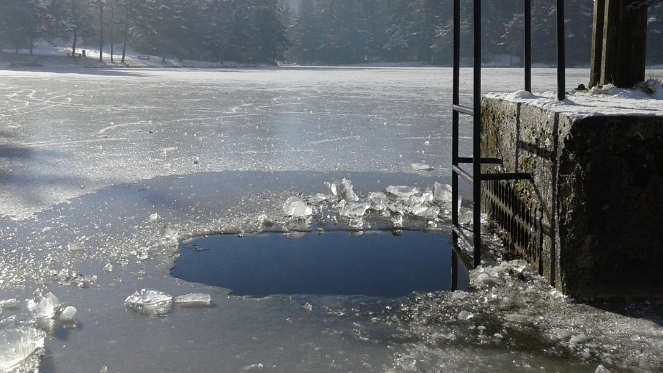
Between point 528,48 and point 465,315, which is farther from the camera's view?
point 528,48

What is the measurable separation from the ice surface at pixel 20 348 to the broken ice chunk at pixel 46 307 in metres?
0.15

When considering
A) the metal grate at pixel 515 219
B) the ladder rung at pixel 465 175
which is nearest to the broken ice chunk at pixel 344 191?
the metal grate at pixel 515 219

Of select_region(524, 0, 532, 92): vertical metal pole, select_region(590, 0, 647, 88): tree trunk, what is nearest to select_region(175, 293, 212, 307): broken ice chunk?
select_region(524, 0, 532, 92): vertical metal pole

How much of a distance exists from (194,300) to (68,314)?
531 millimetres

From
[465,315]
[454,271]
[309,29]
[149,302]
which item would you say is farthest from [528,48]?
Answer: [309,29]

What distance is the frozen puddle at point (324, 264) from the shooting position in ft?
10.7

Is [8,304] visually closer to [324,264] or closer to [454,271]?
[324,264]

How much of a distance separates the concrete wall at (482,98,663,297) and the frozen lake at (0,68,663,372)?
5.1 inches

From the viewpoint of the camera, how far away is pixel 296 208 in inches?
187

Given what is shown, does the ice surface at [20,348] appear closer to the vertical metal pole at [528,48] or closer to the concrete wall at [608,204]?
Answer: the concrete wall at [608,204]

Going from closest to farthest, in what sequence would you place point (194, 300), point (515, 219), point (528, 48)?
point (194, 300)
point (515, 219)
point (528, 48)

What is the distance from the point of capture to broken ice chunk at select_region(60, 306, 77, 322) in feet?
9.12

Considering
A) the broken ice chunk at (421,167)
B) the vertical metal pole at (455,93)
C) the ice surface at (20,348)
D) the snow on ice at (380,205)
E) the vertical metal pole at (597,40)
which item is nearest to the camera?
the ice surface at (20,348)

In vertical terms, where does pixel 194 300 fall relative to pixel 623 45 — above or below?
below
